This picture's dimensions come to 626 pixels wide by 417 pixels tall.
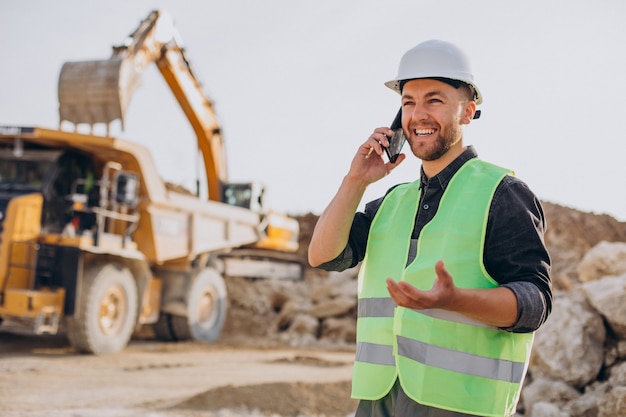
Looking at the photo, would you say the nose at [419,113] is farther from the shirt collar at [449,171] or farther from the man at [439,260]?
the shirt collar at [449,171]

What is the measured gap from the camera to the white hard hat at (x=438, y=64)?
2.29 m

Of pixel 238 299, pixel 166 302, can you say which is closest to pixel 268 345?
pixel 166 302

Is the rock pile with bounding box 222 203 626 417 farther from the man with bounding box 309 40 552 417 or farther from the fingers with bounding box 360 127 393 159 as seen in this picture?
the fingers with bounding box 360 127 393 159

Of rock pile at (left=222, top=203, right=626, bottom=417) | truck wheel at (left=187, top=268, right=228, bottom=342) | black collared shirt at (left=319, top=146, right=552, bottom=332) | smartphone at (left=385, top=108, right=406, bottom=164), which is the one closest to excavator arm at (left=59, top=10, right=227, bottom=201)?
truck wheel at (left=187, top=268, right=228, bottom=342)

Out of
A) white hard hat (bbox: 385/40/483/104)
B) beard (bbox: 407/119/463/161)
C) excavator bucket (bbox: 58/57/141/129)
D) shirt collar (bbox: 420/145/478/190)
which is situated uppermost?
excavator bucket (bbox: 58/57/141/129)

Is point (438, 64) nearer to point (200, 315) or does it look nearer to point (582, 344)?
point (582, 344)

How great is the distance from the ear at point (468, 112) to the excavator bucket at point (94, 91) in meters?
8.46

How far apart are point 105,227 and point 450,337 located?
860cm

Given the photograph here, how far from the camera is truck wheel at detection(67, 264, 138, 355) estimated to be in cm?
933

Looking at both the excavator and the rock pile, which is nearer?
the rock pile

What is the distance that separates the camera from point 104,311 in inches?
386

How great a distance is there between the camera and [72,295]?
9141 millimetres

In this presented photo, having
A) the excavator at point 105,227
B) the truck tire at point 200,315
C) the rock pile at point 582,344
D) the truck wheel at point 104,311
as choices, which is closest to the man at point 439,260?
the rock pile at point 582,344

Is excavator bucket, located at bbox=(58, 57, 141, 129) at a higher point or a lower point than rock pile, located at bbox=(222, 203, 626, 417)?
higher
